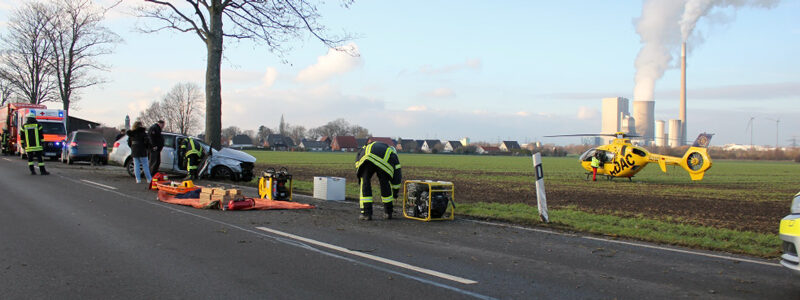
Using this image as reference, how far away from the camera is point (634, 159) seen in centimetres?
2748

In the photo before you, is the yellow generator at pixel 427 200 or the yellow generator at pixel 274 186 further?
the yellow generator at pixel 274 186

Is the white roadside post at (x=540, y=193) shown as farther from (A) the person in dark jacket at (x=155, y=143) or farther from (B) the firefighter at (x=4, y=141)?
(B) the firefighter at (x=4, y=141)

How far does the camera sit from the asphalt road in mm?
5074

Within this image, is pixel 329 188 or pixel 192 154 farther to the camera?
pixel 192 154

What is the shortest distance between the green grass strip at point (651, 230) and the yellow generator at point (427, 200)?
3.89ft

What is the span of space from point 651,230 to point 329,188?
22.6 ft

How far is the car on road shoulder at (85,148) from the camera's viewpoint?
1034 inches

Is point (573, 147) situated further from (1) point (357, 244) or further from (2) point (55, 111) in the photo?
(1) point (357, 244)

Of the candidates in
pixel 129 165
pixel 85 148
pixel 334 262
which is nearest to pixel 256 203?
pixel 334 262

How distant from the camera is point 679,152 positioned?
8756 cm

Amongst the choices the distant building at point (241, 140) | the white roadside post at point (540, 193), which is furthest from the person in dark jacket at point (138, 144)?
the distant building at point (241, 140)

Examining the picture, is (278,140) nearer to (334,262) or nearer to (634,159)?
(634,159)

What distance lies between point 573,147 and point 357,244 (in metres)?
129

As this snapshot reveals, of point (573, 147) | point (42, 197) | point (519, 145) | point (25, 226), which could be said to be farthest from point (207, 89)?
point (519, 145)
